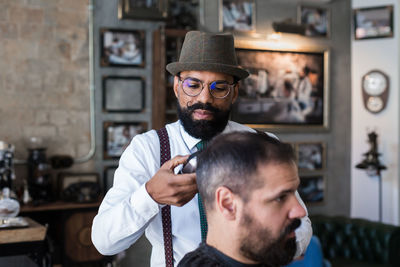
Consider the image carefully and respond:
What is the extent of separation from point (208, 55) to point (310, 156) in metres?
4.68

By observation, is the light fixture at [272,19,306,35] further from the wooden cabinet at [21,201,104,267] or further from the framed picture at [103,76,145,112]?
the wooden cabinet at [21,201,104,267]

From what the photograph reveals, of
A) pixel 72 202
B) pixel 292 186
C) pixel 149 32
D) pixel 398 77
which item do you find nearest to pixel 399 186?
pixel 398 77

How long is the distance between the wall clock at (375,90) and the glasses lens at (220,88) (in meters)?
4.86

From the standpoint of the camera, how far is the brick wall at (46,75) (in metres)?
4.89

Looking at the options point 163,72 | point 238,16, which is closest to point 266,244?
point 163,72

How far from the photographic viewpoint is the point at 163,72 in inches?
201

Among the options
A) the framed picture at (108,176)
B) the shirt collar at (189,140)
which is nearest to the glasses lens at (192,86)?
the shirt collar at (189,140)

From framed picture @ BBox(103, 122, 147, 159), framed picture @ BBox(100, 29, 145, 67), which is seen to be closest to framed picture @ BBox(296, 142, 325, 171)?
framed picture @ BBox(103, 122, 147, 159)

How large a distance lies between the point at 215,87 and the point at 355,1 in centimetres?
522

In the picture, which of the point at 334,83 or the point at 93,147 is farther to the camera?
the point at 334,83

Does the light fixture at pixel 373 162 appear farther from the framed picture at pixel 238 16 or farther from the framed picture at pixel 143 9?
the framed picture at pixel 143 9

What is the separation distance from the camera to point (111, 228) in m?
1.61

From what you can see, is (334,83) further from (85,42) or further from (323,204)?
(85,42)

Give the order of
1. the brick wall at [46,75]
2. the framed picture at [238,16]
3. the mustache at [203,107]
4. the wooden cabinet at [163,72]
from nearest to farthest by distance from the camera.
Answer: the mustache at [203,107]
the brick wall at [46,75]
the wooden cabinet at [163,72]
the framed picture at [238,16]
